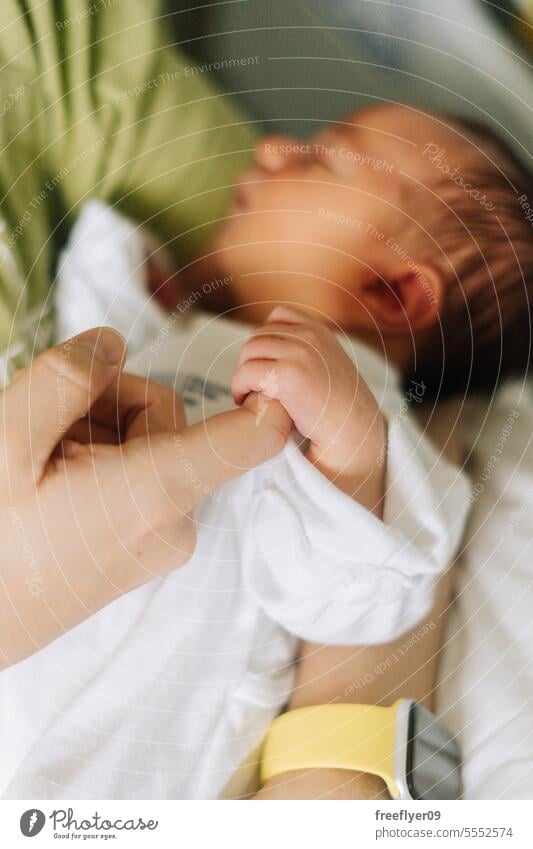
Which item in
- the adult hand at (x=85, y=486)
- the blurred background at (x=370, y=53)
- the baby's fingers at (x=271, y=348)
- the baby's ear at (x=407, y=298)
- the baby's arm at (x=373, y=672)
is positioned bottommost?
the baby's arm at (x=373, y=672)

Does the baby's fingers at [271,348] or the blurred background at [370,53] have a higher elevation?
the blurred background at [370,53]

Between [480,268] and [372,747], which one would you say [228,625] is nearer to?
[372,747]

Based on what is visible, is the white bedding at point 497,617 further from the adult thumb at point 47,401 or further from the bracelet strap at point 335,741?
the adult thumb at point 47,401

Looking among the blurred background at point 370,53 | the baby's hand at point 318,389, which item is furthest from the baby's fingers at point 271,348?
the blurred background at point 370,53

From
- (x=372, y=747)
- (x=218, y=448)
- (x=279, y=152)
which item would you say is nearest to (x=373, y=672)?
(x=372, y=747)

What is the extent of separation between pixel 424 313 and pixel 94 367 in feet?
0.55

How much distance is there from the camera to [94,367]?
→ 32 cm

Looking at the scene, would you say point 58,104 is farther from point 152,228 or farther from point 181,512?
point 181,512

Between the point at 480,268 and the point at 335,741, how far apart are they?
0.24 metres

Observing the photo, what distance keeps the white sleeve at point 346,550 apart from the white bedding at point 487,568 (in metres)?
0.03

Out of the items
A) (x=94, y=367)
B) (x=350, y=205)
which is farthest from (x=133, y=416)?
(x=350, y=205)

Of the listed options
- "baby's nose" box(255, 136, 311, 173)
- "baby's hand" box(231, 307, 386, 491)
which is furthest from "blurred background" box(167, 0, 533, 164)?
"baby's hand" box(231, 307, 386, 491)

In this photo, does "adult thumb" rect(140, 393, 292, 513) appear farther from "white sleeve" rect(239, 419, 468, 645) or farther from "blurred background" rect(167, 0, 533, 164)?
"blurred background" rect(167, 0, 533, 164)

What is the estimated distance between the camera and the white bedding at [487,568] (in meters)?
0.35
